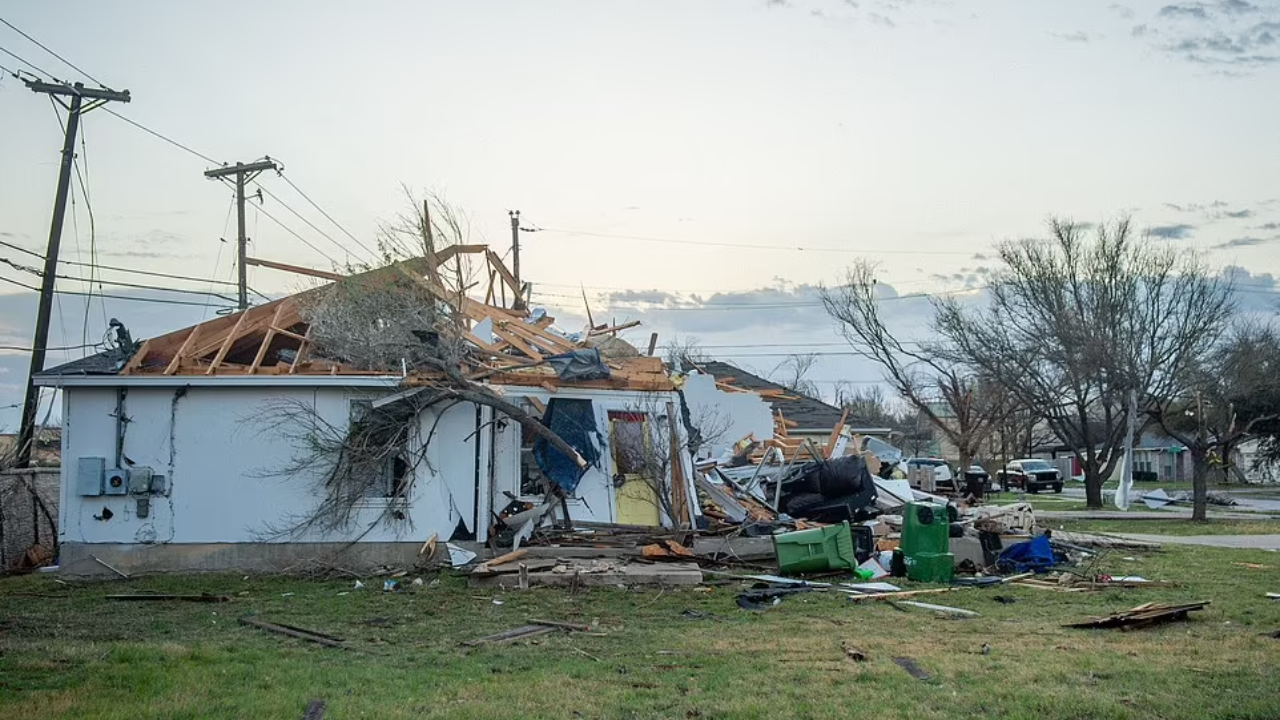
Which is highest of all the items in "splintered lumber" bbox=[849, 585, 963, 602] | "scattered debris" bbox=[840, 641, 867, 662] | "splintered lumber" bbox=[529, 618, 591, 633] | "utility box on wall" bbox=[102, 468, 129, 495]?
"utility box on wall" bbox=[102, 468, 129, 495]

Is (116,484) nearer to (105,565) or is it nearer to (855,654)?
(105,565)

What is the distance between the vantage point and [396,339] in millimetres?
16344

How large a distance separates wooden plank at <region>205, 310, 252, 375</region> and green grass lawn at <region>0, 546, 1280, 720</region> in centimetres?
452

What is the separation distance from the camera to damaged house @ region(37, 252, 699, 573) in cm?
1644

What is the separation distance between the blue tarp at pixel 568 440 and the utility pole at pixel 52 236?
31.0 ft

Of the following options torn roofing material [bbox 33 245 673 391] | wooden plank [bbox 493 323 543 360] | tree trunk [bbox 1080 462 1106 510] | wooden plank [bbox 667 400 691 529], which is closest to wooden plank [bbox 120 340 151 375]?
torn roofing material [bbox 33 245 673 391]

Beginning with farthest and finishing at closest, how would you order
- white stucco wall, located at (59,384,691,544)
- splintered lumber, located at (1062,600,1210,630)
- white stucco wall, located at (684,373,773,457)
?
1. white stucco wall, located at (684,373,773,457)
2. white stucco wall, located at (59,384,691,544)
3. splintered lumber, located at (1062,600,1210,630)

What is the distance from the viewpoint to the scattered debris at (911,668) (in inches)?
323

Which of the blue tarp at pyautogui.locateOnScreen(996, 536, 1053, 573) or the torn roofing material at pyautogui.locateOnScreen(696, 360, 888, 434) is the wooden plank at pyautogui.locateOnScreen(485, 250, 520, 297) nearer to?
the blue tarp at pyautogui.locateOnScreen(996, 536, 1053, 573)

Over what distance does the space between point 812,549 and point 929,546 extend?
→ 162 centimetres

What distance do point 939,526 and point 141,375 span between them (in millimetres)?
12082

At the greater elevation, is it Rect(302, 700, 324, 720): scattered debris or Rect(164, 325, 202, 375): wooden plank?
Rect(164, 325, 202, 375): wooden plank

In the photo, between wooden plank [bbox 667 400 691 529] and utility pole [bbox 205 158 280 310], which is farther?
utility pole [bbox 205 158 280 310]

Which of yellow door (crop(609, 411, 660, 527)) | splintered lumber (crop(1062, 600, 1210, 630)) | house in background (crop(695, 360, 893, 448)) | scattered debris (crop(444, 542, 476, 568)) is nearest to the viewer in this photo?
splintered lumber (crop(1062, 600, 1210, 630))
